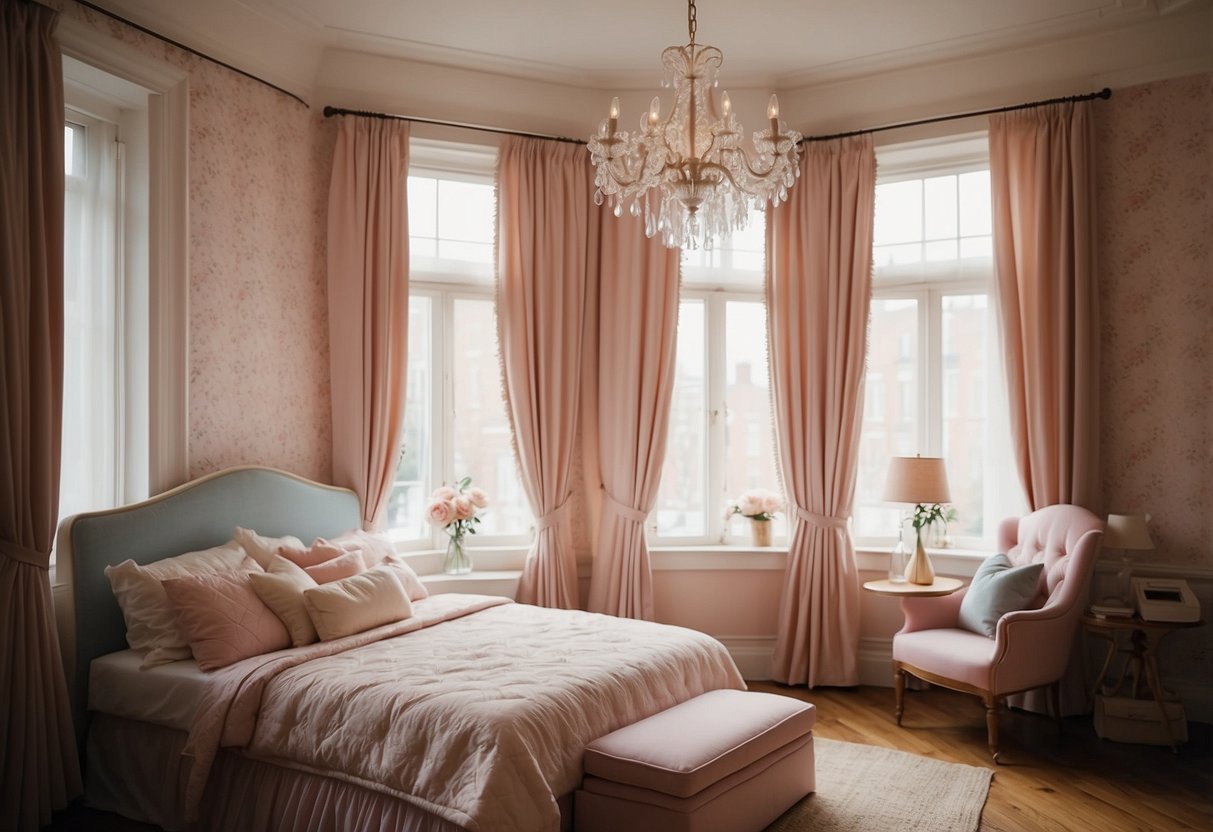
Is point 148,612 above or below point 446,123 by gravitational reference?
below

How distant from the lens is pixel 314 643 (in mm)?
3516

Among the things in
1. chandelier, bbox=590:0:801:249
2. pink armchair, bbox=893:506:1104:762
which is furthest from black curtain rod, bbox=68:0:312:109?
pink armchair, bbox=893:506:1104:762

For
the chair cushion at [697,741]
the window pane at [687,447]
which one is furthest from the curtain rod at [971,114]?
the chair cushion at [697,741]

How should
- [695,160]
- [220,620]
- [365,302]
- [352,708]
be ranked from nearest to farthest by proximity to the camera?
1. [352,708]
2. [695,160]
3. [220,620]
4. [365,302]

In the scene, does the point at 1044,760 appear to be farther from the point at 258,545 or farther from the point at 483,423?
the point at 258,545

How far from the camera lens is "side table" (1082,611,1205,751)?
13.0 feet

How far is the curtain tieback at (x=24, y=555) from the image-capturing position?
3.11 metres

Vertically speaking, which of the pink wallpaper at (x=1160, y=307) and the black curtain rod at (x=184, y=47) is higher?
the black curtain rod at (x=184, y=47)

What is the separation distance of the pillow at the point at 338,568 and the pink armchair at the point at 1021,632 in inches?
101

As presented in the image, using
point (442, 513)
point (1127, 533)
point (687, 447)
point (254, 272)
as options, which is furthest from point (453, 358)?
point (1127, 533)

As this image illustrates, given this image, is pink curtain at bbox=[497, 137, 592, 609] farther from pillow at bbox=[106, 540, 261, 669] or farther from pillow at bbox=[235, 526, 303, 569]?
pillow at bbox=[106, 540, 261, 669]

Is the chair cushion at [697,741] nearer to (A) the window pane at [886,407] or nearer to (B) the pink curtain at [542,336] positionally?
(B) the pink curtain at [542,336]

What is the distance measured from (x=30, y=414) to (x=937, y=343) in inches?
176

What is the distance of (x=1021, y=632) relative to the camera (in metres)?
3.93
